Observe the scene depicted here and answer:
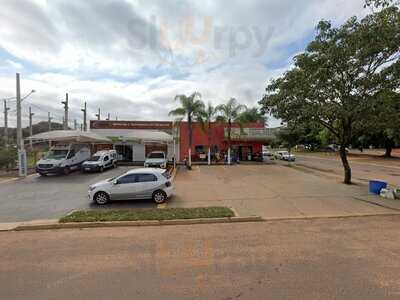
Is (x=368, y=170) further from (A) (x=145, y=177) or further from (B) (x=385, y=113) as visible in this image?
(A) (x=145, y=177)

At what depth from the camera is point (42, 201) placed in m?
13.7

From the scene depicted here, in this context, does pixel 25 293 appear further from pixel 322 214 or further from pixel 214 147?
pixel 214 147

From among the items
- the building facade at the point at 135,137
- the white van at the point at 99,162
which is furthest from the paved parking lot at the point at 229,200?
the building facade at the point at 135,137

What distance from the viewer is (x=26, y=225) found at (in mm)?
9539

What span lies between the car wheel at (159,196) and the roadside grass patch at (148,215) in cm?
212

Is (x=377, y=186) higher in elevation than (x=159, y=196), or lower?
higher

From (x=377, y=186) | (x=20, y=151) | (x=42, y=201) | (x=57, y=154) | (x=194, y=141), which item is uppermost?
(x=194, y=141)

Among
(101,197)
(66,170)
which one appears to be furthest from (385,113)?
(66,170)

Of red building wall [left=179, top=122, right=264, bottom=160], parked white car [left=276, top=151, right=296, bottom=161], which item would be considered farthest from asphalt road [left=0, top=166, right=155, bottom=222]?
parked white car [left=276, top=151, right=296, bottom=161]

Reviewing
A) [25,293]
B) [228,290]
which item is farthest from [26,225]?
[228,290]

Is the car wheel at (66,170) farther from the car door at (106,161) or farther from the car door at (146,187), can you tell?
the car door at (146,187)

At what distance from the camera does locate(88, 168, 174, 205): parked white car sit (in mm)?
13070

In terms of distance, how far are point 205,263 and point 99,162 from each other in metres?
22.4

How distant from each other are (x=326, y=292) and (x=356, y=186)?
49.5 ft
